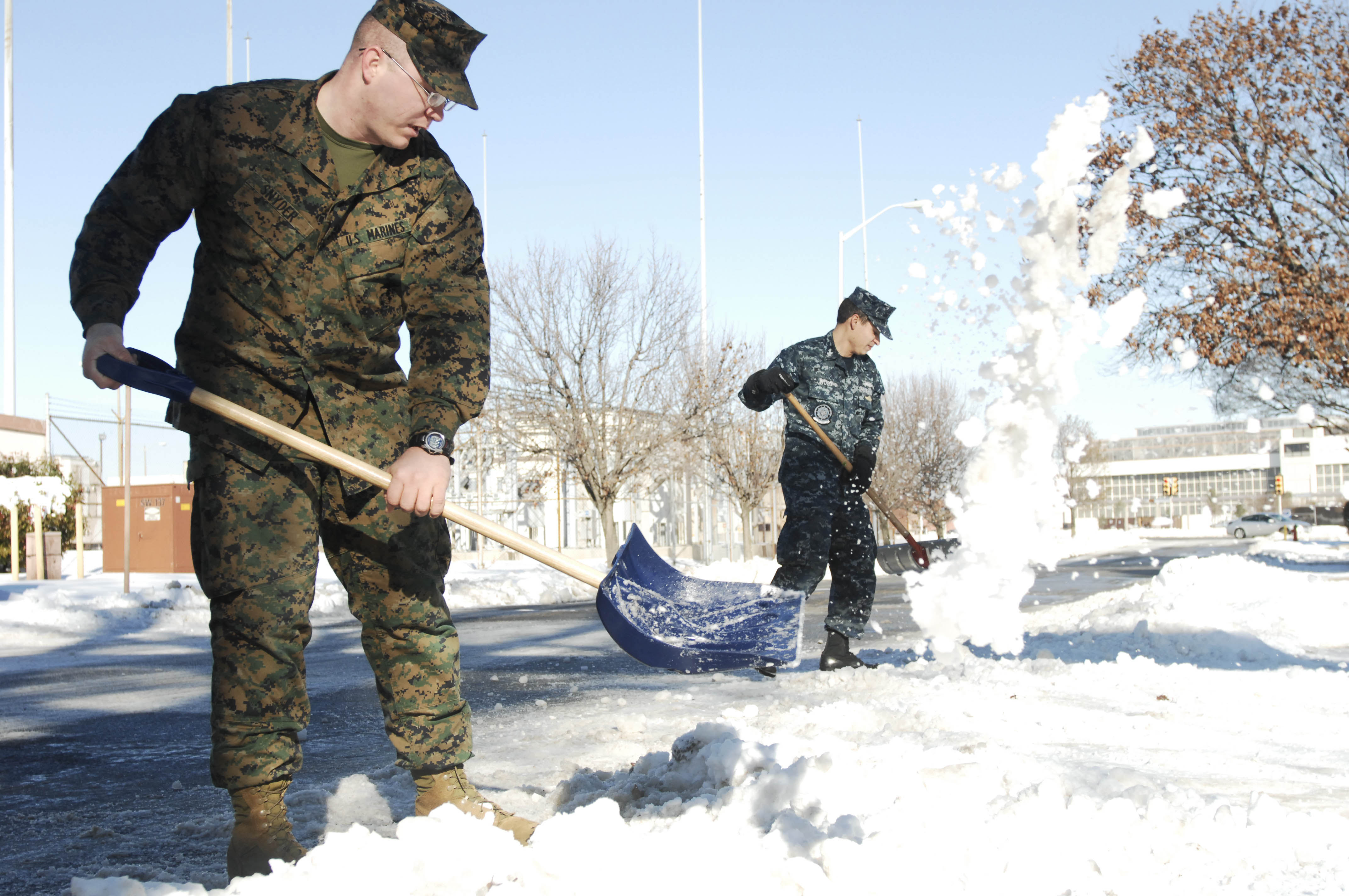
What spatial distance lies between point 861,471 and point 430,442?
10.5ft

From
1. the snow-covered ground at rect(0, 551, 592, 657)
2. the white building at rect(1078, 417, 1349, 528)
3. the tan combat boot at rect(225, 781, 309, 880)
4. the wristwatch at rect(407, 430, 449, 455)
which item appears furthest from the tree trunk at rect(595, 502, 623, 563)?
the white building at rect(1078, 417, 1349, 528)

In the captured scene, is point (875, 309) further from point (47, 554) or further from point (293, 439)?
point (47, 554)

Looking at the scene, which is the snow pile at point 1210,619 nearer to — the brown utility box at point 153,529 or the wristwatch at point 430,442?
the wristwatch at point 430,442

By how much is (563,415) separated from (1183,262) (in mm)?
12939

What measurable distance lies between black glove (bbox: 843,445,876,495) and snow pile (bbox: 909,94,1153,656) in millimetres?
477

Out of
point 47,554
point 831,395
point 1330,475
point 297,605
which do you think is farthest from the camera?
point 1330,475

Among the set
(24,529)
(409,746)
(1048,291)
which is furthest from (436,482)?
(24,529)

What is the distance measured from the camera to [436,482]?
2273 mm

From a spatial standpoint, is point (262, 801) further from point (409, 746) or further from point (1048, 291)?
point (1048, 291)

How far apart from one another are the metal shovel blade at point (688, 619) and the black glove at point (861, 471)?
1.72m

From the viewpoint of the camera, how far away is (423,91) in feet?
7.62

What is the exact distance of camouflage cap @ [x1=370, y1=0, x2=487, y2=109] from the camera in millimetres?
2303

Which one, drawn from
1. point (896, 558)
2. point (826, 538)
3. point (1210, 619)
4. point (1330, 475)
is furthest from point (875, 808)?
point (1330, 475)

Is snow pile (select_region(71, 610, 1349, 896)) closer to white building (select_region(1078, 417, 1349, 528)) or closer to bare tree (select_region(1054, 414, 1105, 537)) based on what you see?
bare tree (select_region(1054, 414, 1105, 537))
